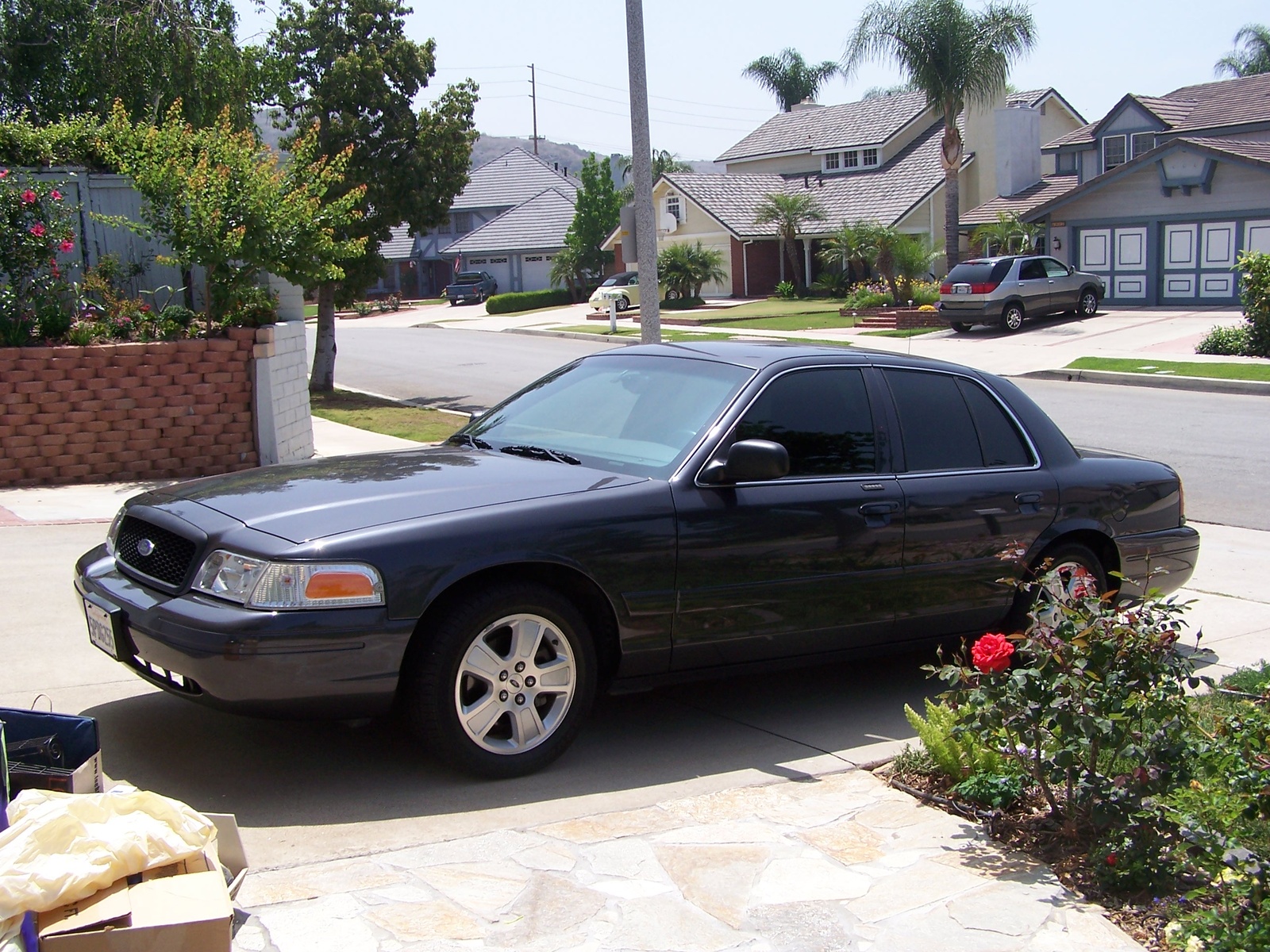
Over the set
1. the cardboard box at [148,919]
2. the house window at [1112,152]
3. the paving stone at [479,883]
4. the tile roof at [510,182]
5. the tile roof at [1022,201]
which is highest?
the tile roof at [510,182]

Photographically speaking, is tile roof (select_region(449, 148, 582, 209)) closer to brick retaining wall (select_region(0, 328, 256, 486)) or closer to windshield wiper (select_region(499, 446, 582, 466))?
brick retaining wall (select_region(0, 328, 256, 486))

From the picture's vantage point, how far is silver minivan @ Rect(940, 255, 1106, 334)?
30578 mm

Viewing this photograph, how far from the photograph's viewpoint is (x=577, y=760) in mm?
5074

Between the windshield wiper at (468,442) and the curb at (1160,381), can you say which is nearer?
the windshield wiper at (468,442)

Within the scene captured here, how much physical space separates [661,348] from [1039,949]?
11.3 ft

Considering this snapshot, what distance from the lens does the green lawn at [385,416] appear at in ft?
53.0

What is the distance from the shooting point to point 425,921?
3.61 metres

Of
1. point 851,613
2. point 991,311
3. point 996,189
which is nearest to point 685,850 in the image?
point 851,613

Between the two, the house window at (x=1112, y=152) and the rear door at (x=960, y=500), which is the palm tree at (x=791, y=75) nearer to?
the house window at (x=1112, y=152)

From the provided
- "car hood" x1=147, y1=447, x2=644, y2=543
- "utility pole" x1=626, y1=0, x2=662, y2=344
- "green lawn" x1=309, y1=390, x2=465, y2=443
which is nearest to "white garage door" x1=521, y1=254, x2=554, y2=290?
"green lawn" x1=309, y1=390, x2=465, y2=443

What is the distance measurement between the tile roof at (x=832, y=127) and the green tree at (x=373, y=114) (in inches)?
1232

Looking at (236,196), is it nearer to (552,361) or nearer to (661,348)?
(661,348)

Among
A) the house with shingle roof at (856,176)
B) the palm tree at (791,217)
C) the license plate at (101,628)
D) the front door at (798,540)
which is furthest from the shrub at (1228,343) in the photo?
the license plate at (101,628)

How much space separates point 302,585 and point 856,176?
1891 inches
